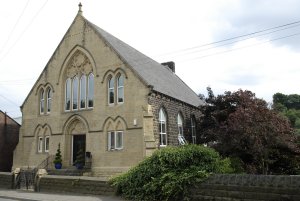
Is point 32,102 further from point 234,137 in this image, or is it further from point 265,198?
point 265,198

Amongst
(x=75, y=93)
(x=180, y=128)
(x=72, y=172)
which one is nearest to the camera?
(x=72, y=172)

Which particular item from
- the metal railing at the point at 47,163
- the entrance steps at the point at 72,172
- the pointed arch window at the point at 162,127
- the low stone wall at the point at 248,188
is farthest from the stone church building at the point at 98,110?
the low stone wall at the point at 248,188

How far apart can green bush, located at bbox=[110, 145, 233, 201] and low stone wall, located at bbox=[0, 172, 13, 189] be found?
9.60 m

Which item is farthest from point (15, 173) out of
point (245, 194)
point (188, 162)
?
point (245, 194)

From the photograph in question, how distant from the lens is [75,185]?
1719 centimetres

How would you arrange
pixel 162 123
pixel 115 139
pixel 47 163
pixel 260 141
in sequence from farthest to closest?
pixel 47 163
pixel 162 123
pixel 115 139
pixel 260 141

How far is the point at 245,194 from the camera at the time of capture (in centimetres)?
1149

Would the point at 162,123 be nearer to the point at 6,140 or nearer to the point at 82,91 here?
the point at 82,91

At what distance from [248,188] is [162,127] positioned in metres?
13.6

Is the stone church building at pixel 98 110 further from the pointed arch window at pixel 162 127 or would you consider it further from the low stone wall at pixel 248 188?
the low stone wall at pixel 248 188

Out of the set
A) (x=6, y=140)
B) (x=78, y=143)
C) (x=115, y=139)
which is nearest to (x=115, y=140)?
(x=115, y=139)

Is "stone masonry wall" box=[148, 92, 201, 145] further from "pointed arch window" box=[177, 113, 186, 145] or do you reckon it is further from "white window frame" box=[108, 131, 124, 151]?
"white window frame" box=[108, 131, 124, 151]

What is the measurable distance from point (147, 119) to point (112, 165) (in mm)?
4245

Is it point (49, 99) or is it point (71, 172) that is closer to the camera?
point (71, 172)
